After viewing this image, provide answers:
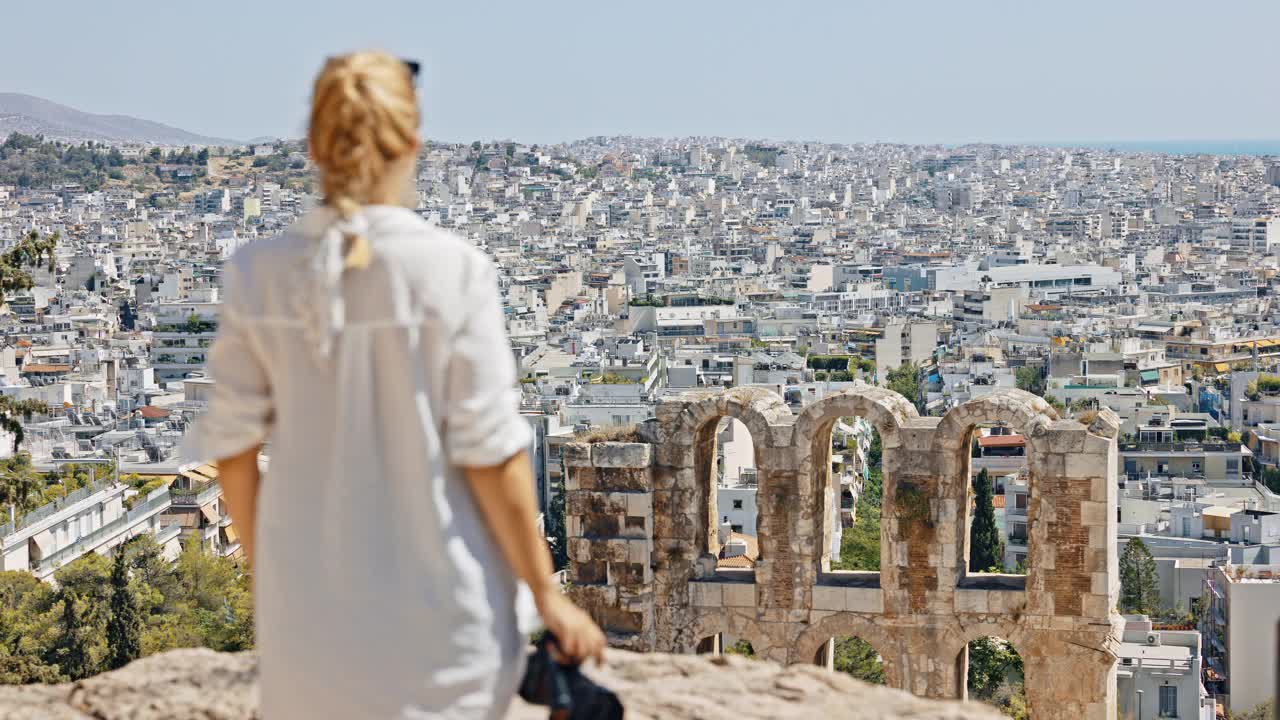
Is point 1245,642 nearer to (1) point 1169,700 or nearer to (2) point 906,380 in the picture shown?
(1) point 1169,700

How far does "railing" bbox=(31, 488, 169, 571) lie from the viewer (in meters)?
38.8

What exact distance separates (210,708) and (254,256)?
2.61 m

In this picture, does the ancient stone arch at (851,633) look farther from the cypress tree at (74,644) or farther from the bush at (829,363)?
the bush at (829,363)

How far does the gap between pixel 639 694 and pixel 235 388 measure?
242 cm

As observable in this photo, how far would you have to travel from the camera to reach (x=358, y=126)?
361cm

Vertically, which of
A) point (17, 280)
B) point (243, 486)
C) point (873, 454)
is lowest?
point (873, 454)

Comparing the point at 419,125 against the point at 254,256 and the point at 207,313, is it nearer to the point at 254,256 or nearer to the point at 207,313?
the point at 254,256

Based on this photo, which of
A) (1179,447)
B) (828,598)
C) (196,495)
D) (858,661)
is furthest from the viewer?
(1179,447)

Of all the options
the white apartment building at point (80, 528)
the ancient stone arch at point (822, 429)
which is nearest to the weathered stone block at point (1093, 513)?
the ancient stone arch at point (822, 429)

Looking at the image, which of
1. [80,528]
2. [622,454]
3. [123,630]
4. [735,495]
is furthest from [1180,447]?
[622,454]

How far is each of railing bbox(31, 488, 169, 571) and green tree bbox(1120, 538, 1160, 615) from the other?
20.7 meters

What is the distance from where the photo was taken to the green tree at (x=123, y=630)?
27.2 meters

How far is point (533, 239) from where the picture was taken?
A: 18812 cm

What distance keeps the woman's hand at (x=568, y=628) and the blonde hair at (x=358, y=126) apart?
0.71 meters
